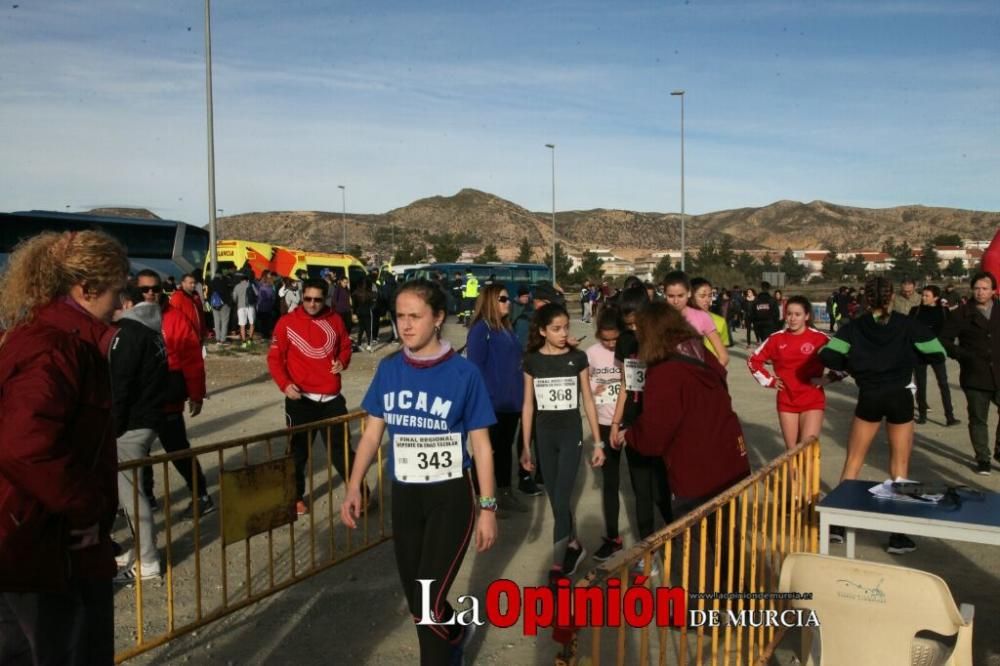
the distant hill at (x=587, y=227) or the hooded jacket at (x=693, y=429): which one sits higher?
the distant hill at (x=587, y=227)

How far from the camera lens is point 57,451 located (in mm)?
2348

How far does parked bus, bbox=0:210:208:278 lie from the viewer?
26094mm

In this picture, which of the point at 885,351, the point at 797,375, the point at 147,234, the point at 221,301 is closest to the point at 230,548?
the point at 797,375

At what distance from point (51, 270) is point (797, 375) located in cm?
534

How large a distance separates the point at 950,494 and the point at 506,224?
498 feet

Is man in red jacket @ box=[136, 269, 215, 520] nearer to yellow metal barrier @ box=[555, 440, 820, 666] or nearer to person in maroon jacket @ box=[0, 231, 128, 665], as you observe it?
person in maroon jacket @ box=[0, 231, 128, 665]

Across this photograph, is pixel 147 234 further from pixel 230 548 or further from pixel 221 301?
pixel 230 548

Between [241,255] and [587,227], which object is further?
[587,227]

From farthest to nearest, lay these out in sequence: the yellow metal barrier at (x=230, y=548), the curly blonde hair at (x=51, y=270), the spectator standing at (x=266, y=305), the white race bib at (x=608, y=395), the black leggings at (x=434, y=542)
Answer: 1. the spectator standing at (x=266, y=305)
2. the white race bib at (x=608, y=395)
3. the yellow metal barrier at (x=230, y=548)
4. the black leggings at (x=434, y=542)
5. the curly blonde hair at (x=51, y=270)

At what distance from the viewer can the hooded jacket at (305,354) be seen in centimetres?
654

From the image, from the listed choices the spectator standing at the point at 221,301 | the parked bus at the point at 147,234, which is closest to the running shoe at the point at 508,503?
the spectator standing at the point at 221,301

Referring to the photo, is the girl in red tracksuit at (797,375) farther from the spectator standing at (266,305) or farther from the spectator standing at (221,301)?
the spectator standing at (266,305)

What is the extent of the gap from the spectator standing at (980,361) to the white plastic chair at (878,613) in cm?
603

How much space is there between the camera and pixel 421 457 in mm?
3520
